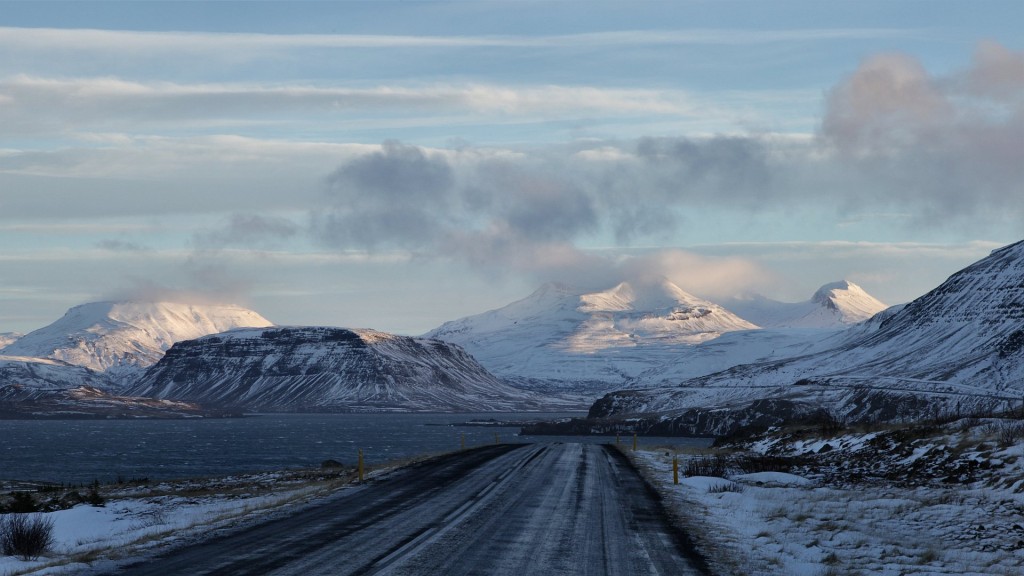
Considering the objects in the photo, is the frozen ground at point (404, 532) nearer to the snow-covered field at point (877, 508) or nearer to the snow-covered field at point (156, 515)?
the snow-covered field at point (156, 515)

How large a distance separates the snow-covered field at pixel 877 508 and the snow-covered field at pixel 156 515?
1240cm

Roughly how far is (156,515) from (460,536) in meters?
16.8

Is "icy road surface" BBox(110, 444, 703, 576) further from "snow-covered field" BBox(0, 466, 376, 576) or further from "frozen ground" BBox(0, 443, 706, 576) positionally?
"snow-covered field" BBox(0, 466, 376, 576)

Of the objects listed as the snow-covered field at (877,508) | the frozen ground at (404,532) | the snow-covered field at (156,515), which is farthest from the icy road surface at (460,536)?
the snow-covered field at (877,508)

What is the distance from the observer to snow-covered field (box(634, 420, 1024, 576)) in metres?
23.3

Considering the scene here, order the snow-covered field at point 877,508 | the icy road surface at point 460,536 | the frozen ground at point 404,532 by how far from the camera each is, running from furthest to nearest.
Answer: the snow-covered field at point 877,508 → the frozen ground at point 404,532 → the icy road surface at point 460,536

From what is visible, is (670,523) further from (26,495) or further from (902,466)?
(26,495)

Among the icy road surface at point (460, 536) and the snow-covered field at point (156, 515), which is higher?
the icy road surface at point (460, 536)

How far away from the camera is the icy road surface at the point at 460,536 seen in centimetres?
2130

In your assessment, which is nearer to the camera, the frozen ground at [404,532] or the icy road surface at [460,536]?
the icy road surface at [460,536]

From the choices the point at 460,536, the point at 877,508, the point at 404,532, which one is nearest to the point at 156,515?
the point at 404,532

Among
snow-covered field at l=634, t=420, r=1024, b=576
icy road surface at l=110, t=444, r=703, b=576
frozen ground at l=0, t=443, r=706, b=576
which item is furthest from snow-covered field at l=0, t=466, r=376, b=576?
snow-covered field at l=634, t=420, r=1024, b=576

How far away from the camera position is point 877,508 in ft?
102

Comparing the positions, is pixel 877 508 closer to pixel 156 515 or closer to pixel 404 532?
pixel 404 532
